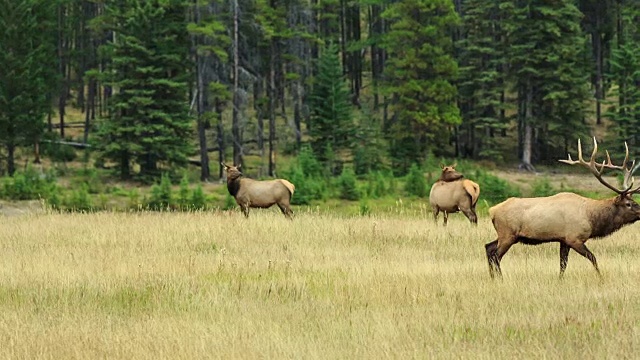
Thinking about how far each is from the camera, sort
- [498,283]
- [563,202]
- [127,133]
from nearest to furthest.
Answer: [498,283], [563,202], [127,133]

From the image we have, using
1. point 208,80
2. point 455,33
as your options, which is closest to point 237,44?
point 208,80

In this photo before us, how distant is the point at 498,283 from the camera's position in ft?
28.0

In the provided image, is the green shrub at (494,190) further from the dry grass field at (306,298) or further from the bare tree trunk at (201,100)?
the dry grass field at (306,298)

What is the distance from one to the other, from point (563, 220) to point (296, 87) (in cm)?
3034

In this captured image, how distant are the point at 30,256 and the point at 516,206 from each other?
6745mm

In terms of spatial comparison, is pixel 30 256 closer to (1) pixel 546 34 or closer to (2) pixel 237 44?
(2) pixel 237 44

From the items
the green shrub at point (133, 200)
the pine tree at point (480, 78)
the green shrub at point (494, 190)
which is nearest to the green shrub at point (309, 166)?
the green shrub at point (494, 190)

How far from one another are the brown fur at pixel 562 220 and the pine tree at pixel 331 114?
23979mm

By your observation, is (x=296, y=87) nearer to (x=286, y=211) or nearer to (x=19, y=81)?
(x=19, y=81)

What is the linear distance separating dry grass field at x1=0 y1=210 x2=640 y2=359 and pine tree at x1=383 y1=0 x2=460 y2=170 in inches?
792

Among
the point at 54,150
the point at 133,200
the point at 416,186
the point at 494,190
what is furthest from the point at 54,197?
the point at 494,190

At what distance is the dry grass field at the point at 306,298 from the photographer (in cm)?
597

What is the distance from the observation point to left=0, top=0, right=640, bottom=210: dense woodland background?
30141 millimetres

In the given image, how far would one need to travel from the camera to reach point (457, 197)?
643 inches
